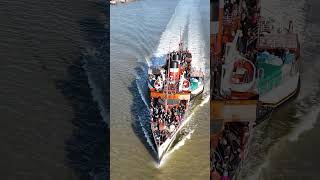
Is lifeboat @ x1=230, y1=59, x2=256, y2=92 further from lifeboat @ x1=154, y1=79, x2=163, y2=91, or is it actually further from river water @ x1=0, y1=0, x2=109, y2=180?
river water @ x1=0, y1=0, x2=109, y2=180

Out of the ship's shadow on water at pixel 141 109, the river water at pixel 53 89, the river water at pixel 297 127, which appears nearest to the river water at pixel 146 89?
the ship's shadow on water at pixel 141 109

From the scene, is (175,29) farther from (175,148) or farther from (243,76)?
(175,148)

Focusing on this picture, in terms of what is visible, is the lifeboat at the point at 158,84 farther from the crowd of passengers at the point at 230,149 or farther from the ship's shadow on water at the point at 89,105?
the crowd of passengers at the point at 230,149

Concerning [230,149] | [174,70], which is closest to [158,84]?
[174,70]

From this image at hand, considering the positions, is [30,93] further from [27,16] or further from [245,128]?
[245,128]

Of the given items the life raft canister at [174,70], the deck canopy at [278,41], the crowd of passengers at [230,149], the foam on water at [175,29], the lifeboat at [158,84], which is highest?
the foam on water at [175,29]
